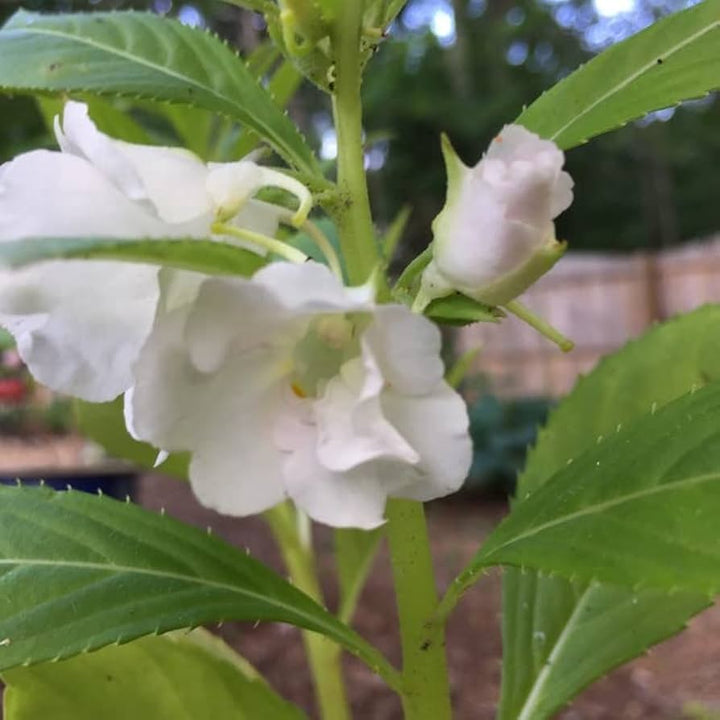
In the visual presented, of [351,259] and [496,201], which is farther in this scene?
[351,259]

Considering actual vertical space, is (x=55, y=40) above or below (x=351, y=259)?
above

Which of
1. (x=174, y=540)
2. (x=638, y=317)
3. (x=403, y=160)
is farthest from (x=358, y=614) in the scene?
(x=403, y=160)

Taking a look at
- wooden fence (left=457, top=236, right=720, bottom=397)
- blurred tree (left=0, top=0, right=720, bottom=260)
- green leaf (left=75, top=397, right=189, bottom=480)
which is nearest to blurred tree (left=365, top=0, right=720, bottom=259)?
blurred tree (left=0, top=0, right=720, bottom=260)

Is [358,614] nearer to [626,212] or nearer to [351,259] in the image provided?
[351,259]

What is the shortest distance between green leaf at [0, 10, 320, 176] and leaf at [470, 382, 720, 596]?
0.20m

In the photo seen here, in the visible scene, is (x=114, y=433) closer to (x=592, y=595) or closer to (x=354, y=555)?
(x=354, y=555)

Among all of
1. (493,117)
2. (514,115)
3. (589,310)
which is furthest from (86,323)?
(493,117)

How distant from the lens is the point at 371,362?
1.13 feet

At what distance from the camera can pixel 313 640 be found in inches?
31.9

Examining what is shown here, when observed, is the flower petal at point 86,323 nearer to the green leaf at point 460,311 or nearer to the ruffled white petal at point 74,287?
the ruffled white petal at point 74,287

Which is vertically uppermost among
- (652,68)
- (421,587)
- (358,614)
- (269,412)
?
(652,68)

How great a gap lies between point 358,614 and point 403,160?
5369 mm

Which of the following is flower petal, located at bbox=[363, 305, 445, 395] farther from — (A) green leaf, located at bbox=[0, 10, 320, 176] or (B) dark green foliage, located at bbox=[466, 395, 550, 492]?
(B) dark green foliage, located at bbox=[466, 395, 550, 492]

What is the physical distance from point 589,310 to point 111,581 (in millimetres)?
5197
